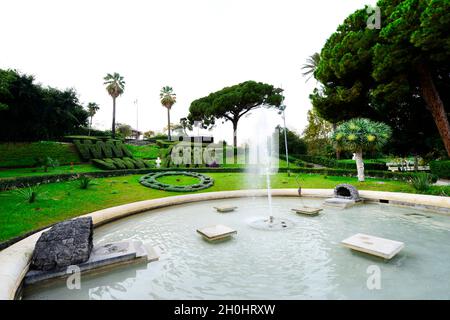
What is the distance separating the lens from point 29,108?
1812cm

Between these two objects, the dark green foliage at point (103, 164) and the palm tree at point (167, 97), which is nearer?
the dark green foliage at point (103, 164)

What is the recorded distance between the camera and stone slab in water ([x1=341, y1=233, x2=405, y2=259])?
4.92m

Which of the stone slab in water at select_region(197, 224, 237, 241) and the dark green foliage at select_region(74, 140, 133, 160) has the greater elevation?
the dark green foliage at select_region(74, 140, 133, 160)

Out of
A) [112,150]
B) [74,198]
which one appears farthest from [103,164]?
[74,198]

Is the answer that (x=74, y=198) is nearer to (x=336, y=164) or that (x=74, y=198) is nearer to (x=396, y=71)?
(x=396, y=71)

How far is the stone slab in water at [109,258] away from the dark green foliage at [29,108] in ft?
55.7

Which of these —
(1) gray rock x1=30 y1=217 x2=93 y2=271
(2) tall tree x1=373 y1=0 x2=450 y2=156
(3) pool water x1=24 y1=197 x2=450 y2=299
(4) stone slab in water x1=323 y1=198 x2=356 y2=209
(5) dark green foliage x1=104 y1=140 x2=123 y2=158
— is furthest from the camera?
(5) dark green foliage x1=104 y1=140 x2=123 y2=158

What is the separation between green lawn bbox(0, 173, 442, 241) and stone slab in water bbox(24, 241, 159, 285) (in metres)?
2.64

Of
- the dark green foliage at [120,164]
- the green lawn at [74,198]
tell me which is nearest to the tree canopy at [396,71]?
the green lawn at [74,198]

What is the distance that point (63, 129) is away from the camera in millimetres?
22859

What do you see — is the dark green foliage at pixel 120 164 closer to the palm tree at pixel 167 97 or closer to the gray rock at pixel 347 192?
the gray rock at pixel 347 192

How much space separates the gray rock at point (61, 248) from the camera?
14.6ft

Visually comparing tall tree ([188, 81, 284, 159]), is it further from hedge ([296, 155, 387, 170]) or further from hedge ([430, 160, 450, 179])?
hedge ([430, 160, 450, 179])

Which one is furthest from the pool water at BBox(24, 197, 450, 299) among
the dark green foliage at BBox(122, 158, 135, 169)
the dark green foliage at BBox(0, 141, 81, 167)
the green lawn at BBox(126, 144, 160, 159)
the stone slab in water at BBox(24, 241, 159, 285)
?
the green lawn at BBox(126, 144, 160, 159)
